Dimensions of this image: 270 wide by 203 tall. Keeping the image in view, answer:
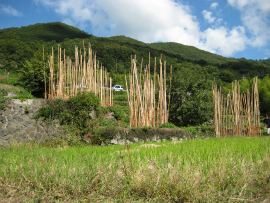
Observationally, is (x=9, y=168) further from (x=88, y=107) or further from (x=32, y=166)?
(x=88, y=107)

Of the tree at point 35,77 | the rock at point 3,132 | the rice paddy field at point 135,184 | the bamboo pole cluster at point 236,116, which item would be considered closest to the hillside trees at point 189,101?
the bamboo pole cluster at point 236,116

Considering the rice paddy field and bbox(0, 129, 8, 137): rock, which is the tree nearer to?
bbox(0, 129, 8, 137): rock

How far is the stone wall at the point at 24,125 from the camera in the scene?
20.3ft

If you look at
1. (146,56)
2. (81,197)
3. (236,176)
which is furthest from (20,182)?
(146,56)

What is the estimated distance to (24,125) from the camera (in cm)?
643

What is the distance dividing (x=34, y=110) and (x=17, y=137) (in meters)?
0.99

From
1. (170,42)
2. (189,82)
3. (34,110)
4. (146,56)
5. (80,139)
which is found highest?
(170,42)

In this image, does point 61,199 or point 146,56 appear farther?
point 146,56

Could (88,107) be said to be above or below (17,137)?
above

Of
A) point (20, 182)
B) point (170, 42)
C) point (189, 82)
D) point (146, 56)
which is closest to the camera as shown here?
point (20, 182)

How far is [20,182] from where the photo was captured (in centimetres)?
243

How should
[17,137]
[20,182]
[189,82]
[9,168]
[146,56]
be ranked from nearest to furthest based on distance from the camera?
[20,182]
[9,168]
[17,137]
[189,82]
[146,56]

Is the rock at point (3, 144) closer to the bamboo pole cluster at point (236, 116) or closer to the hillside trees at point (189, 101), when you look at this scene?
the bamboo pole cluster at point (236, 116)

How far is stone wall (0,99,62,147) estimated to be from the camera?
6197 mm
